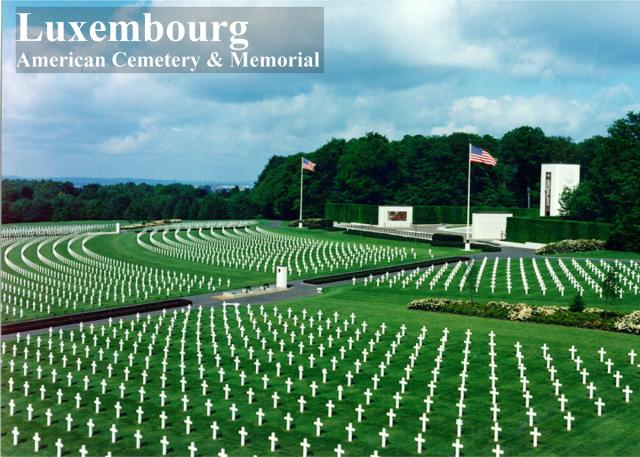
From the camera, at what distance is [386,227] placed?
9112cm

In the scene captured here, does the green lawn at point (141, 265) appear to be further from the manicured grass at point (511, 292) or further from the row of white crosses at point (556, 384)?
the row of white crosses at point (556, 384)

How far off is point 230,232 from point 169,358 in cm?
6267

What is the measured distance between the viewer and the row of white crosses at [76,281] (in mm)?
38562

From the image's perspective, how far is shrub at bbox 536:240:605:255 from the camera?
6028cm

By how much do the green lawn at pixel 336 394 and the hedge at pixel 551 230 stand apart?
1425 inches

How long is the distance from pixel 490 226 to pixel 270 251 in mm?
24263


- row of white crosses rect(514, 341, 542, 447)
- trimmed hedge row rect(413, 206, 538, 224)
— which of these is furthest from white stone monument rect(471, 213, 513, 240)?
row of white crosses rect(514, 341, 542, 447)

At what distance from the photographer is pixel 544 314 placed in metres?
32.4

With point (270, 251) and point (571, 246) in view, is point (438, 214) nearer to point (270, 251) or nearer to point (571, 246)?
point (571, 246)

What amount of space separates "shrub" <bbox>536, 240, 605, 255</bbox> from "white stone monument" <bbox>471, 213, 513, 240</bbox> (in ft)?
39.9

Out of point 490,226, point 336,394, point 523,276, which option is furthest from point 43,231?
point 336,394

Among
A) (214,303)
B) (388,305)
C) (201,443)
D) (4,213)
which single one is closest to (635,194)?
(388,305)

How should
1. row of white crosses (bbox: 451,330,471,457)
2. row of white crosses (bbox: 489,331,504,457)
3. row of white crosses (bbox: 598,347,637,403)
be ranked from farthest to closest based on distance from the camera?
row of white crosses (bbox: 598,347,637,403), row of white crosses (bbox: 489,331,504,457), row of white crosses (bbox: 451,330,471,457)

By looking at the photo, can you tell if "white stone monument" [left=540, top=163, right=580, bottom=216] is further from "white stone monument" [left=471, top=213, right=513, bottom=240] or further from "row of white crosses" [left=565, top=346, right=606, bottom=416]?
"row of white crosses" [left=565, top=346, right=606, bottom=416]
